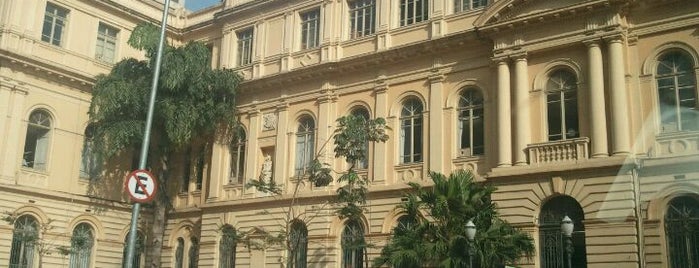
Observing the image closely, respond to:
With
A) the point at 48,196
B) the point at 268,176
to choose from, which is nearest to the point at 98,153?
the point at 48,196

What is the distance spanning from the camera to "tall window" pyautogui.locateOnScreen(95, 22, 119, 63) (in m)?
30.4

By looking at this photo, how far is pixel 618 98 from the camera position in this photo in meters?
19.5

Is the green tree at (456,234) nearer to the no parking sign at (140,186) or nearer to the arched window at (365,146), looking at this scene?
the arched window at (365,146)

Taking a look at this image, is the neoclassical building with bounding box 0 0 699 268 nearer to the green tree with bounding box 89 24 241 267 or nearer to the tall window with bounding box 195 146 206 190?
the tall window with bounding box 195 146 206 190

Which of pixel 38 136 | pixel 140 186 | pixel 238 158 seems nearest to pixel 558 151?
pixel 140 186

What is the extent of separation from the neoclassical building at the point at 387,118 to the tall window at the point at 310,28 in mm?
60

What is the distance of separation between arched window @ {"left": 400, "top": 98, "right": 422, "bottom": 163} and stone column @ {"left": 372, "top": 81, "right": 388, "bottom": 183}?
0.59 m

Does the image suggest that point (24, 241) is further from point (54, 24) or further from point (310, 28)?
point (310, 28)

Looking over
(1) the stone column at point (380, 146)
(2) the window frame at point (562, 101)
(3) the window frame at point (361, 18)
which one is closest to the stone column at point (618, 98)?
(2) the window frame at point (562, 101)

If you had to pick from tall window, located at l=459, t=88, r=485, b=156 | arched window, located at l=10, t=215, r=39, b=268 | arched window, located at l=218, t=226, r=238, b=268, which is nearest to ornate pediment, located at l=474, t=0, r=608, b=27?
tall window, located at l=459, t=88, r=485, b=156

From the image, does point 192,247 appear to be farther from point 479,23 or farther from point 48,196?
point 479,23

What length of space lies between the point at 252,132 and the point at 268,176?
2005 mm

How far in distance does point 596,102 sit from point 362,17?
9.76m

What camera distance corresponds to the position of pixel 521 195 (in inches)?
804
